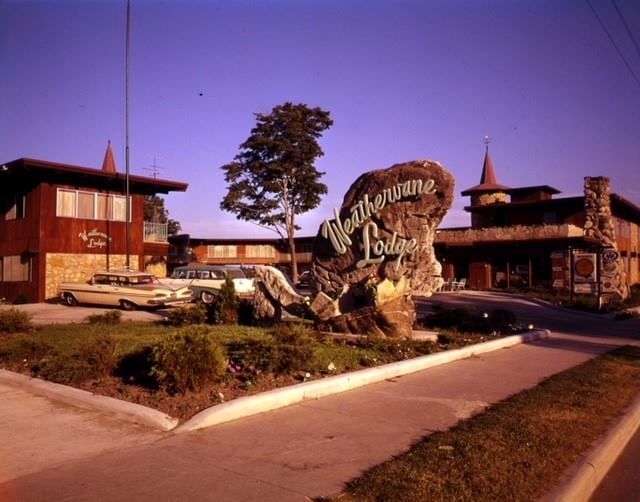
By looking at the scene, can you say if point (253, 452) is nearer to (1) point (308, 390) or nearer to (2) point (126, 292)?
(1) point (308, 390)

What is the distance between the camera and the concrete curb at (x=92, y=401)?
672 centimetres

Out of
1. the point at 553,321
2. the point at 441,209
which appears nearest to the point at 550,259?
the point at 553,321

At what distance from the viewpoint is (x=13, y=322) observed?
532 inches

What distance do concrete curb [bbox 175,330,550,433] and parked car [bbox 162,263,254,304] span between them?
13.3m

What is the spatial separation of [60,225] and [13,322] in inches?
613

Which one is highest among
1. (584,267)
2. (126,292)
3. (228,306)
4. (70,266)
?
(70,266)

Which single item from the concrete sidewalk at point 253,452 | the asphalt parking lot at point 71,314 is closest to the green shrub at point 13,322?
the asphalt parking lot at point 71,314

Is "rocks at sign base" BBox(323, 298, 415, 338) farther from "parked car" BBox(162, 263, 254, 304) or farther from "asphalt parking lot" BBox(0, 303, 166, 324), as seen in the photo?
"parked car" BBox(162, 263, 254, 304)

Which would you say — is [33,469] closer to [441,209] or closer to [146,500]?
[146,500]

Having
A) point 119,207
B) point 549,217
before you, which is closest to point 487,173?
point 549,217

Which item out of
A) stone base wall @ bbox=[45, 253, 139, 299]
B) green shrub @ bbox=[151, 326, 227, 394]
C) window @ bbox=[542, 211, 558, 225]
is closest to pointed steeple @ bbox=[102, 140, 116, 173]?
stone base wall @ bbox=[45, 253, 139, 299]

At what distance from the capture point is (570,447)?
6.29m

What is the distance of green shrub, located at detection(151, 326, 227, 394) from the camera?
25.3ft

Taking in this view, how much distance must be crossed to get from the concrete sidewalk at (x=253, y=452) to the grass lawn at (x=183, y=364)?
0.81 meters
